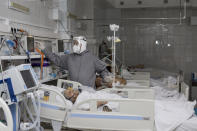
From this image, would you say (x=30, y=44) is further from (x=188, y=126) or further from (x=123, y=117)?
(x=188, y=126)


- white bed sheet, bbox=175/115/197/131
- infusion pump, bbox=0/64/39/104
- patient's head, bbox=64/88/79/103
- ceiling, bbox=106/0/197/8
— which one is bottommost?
white bed sheet, bbox=175/115/197/131

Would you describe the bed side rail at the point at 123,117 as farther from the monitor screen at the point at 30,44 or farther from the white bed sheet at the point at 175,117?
the monitor screen at the point at 30,44

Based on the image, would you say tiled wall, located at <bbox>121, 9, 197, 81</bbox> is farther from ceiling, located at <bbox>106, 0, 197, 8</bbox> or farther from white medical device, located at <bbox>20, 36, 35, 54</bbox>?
white medical device, located at <bbox>20, 36, 35, 54</bbox>

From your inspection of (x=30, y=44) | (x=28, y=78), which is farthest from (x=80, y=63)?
(x=28, y=78)

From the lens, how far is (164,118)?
7.13 feet

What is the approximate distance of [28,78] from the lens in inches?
80.5

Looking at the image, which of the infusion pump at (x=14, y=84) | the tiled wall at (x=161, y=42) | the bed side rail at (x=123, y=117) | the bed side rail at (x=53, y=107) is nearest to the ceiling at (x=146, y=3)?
the tiled wall at (x=161, y=42)

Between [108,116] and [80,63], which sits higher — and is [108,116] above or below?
below

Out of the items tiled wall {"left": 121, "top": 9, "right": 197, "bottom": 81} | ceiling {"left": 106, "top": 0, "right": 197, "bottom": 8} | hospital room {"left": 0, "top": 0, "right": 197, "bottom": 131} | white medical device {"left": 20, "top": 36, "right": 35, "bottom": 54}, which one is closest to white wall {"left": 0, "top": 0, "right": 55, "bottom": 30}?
hospital room {"left": 0, "top": 0, "right": 197, "bottom": 131}

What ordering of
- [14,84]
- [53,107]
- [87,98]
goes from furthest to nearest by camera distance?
[87,98] < [53,107] < [14,84]

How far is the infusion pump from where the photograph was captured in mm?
1915

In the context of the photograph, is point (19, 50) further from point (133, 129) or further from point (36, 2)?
point (133, 129)

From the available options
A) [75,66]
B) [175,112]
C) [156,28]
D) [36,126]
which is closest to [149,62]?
[156,28]

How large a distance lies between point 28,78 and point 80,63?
4.54 ft
